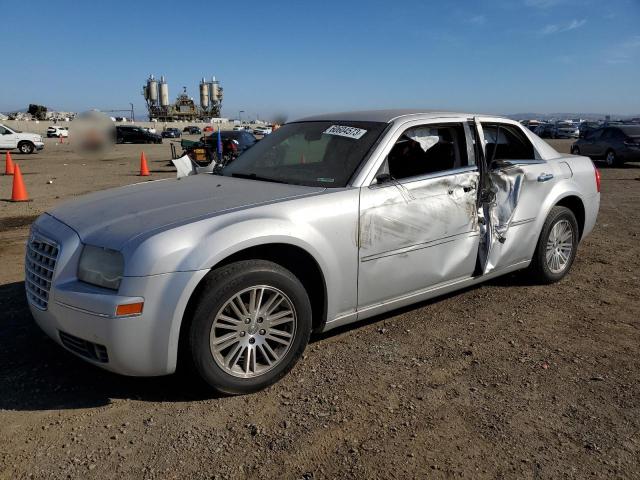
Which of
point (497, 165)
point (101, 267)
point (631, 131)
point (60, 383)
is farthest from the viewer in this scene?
point (631, 131)

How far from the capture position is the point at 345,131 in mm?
3977

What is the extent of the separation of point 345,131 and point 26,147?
1087 inches

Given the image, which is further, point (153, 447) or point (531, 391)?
point (531, 391)

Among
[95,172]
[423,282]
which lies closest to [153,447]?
[423,282]

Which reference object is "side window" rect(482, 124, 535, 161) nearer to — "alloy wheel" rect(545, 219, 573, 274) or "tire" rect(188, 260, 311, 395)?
"alloy wheel" rect(545, 219, 573, 274)

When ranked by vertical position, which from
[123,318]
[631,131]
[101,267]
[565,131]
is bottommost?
[123,318]

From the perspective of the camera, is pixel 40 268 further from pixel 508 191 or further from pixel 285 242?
pixel 508 191

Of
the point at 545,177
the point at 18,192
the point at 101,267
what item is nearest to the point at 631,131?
the point at 545,177

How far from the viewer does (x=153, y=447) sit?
2.60 metres

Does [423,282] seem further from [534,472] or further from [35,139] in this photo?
[35,139]

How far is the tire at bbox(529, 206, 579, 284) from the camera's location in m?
4.84

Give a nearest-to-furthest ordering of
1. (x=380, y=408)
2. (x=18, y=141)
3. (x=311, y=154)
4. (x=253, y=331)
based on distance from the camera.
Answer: (x=380, y=408), (x=253, y=331), (x=311, y=154), (x=18, y=141)

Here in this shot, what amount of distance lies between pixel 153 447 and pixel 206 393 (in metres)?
0.51

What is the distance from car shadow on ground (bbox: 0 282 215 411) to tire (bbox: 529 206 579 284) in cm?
328
